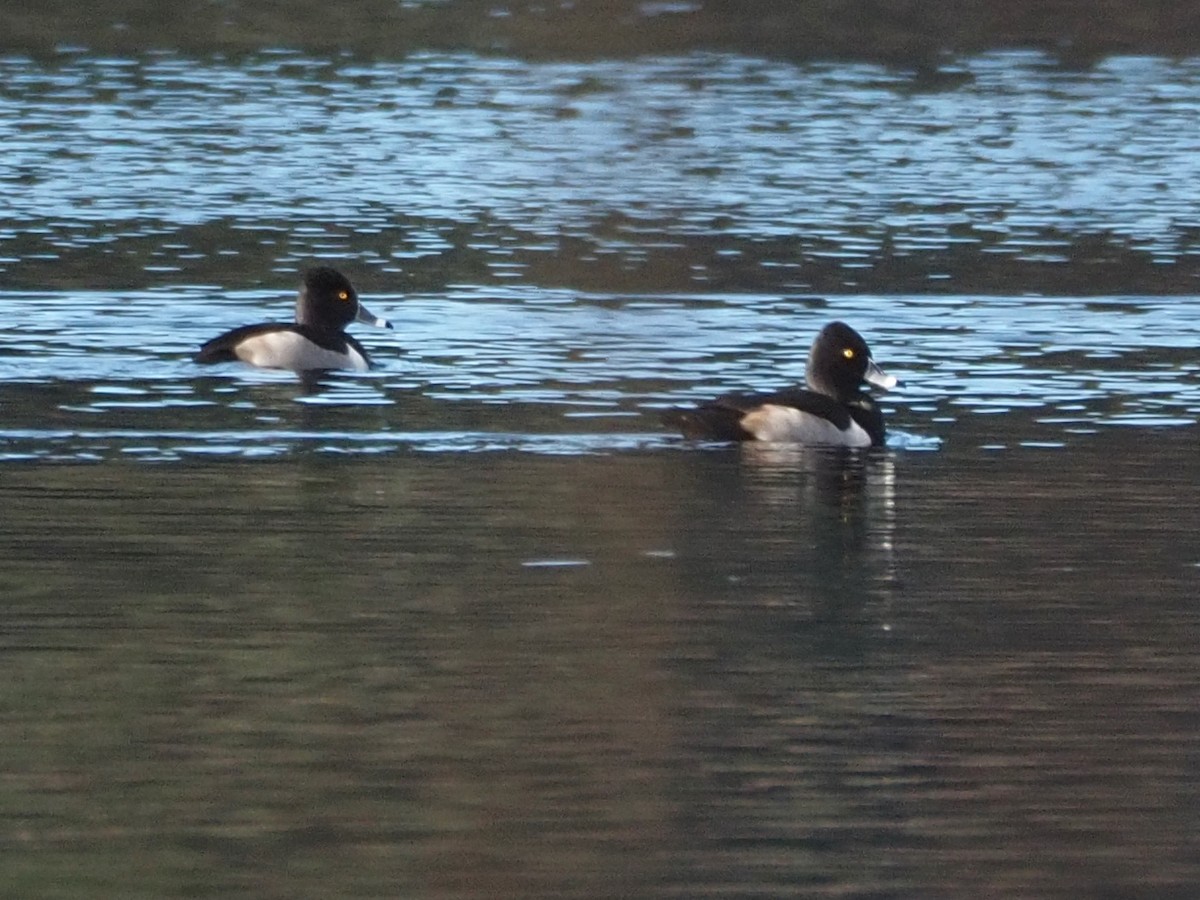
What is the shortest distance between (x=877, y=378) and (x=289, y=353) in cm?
348

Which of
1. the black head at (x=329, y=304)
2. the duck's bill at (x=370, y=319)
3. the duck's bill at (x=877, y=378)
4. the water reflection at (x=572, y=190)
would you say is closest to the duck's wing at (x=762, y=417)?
the duck's bill at (x=877, y=378)

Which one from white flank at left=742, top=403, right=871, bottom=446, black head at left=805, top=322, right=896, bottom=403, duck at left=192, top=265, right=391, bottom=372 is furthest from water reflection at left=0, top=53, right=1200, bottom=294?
duck at left=192, top=265, right=391, bottom=372

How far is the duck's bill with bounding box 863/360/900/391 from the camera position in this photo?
14516mm

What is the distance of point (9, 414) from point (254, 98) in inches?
725

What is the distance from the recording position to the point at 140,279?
19031 mm

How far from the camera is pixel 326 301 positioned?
55.3ft

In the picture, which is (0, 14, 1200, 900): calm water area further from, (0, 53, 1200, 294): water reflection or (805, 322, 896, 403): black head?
(805, 322, 896, 403): black head

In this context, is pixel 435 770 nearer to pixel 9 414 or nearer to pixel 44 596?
pixel 44 596

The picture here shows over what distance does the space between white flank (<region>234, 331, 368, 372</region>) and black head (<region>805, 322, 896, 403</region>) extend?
2914mm

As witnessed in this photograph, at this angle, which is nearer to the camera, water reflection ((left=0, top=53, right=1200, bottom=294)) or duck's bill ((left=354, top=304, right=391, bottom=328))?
duck's bill ((left=354, top=304, right=391, bottom=328))

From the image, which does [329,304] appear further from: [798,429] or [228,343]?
[798,429]

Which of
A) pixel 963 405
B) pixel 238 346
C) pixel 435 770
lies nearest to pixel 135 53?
pixel 238 346

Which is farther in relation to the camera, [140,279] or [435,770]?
[140,279]

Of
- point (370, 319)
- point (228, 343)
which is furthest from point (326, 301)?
point (228, 343)
